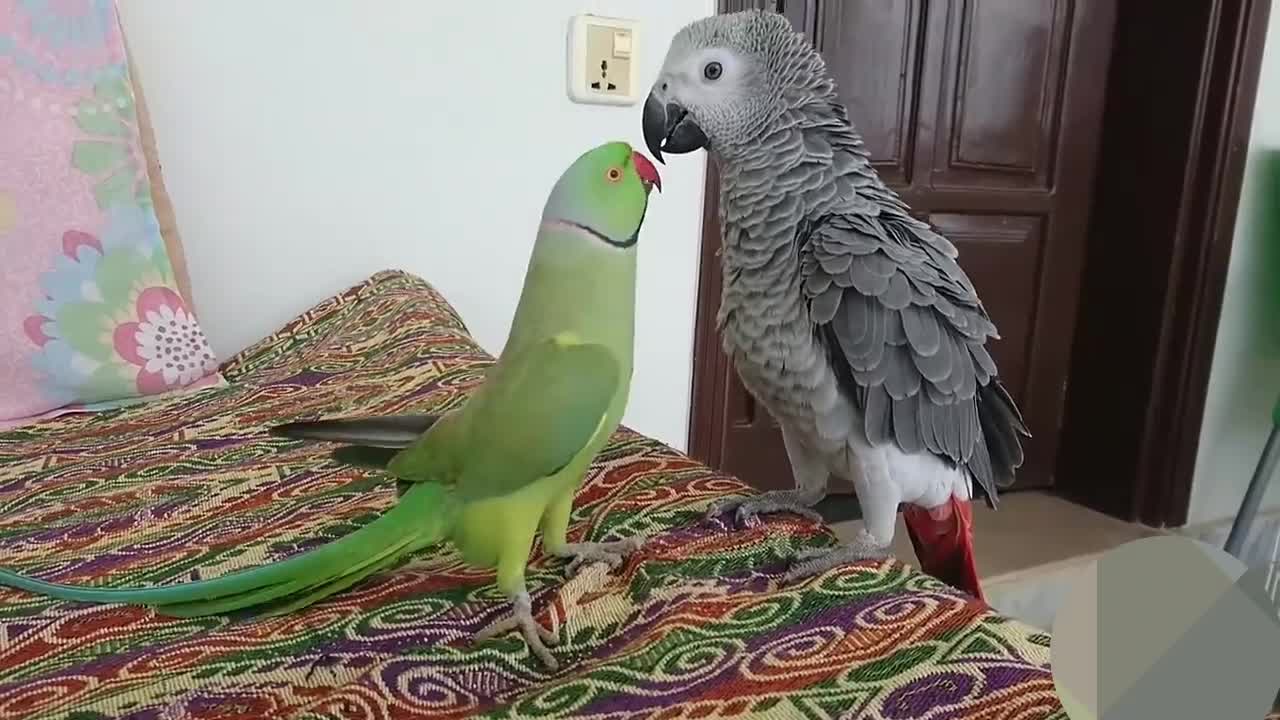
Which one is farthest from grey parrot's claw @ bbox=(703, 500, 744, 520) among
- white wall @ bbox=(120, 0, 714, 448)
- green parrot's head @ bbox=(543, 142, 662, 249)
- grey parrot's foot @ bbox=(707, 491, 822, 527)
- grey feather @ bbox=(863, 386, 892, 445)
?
white wall @ bbox=(120, 0, 714, 448)

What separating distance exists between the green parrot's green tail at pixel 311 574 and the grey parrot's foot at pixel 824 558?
20cm

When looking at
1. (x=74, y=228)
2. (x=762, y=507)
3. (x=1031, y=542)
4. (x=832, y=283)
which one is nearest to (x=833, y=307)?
(x=832, y=283)

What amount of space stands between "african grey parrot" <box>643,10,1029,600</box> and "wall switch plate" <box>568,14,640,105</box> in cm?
52

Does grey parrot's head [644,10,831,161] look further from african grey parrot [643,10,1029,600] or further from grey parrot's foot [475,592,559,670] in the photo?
grey parrot's foot [475,592,559,670]

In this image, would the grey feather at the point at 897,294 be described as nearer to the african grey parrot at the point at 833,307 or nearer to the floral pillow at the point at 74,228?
the african grey parrot at the point at 833,307

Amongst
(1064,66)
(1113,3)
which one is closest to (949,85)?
(1064,66)

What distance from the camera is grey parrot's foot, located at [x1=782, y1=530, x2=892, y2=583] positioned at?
52cm

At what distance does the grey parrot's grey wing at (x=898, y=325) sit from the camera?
619mm

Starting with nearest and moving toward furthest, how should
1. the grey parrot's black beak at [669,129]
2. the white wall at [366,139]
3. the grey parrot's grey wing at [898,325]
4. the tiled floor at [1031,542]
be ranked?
1. the grey parrot's grey wing at [898,325]
2. the grey parrot's black beak at [669,129]
3. the white wall at [366,139]
4. the tiled floor at [1031,542]

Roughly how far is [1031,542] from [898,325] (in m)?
1.37

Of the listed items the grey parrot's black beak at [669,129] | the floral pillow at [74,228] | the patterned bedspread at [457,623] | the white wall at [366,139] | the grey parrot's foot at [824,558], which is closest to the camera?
the patterned bedspread at [457,623]

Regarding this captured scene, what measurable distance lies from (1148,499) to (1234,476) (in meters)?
0.22

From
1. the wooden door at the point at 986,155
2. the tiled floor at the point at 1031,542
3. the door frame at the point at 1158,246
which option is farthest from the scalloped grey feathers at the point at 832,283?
the door frame at the point at 1158,246

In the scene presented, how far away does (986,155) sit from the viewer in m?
1.75
